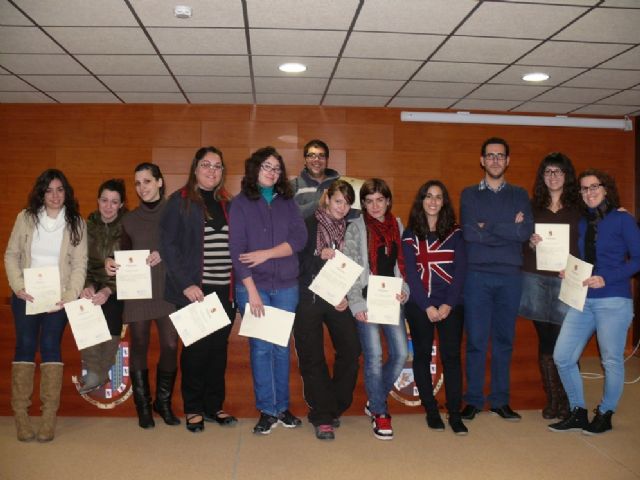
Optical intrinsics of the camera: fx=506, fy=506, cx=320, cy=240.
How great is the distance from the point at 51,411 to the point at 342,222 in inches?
83.1

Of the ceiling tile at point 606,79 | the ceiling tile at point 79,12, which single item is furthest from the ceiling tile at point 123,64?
the ceiling tile at point 606,79

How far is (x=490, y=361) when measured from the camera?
11.7 ft

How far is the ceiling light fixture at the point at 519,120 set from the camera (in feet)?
21.1

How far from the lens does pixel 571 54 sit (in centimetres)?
443

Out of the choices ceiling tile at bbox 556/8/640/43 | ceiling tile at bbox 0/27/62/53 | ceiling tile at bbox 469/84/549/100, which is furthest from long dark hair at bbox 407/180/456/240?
ceiling tile at bbox 0/27/62/53

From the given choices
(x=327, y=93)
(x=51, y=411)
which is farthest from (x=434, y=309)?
(x=327, y=93)

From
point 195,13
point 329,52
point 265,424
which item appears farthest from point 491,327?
point 195,13

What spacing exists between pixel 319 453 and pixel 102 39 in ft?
11.7

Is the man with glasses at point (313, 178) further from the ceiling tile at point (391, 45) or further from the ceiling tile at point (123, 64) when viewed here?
the ceiling tile at point (123, 64)

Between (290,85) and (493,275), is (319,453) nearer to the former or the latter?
(493,275)

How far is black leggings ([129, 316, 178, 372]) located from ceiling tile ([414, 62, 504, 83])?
3.35 m

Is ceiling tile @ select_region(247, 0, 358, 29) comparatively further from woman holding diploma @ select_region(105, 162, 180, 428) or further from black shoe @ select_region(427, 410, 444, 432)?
black shoe @ select_region(427, 410, 444, 432)

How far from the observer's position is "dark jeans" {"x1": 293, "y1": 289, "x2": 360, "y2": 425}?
10.1ft

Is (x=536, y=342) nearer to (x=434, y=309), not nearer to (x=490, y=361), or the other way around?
(x=490, y=361)
